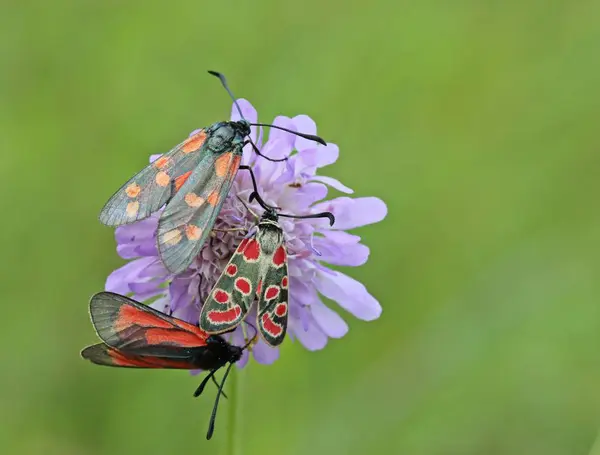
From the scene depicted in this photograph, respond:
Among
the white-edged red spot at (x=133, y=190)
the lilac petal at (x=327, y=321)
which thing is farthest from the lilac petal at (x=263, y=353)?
the white-edged red spot at (x=133, y=190)

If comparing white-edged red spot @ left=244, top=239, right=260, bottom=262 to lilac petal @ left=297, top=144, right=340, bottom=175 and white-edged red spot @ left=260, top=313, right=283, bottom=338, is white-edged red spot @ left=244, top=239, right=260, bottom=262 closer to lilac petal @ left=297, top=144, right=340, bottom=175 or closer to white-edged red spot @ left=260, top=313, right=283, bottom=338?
white-edged red spot @ left=260, top=313, right=283, bottom=338

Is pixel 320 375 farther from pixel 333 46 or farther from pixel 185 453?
pixel 333 46

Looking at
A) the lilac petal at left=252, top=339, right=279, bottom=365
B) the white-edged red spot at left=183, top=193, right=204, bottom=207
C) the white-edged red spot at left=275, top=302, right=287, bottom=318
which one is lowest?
the lilac petal at left=252, top=339, right=279, bottom=365

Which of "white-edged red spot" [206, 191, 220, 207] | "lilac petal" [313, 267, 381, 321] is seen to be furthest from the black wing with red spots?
"lilac petal" [313, 267, 381, 321]

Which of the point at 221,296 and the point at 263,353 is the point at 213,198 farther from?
the point at 263,353

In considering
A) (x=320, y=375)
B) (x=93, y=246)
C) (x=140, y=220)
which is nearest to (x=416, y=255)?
(x=320, y=375)
